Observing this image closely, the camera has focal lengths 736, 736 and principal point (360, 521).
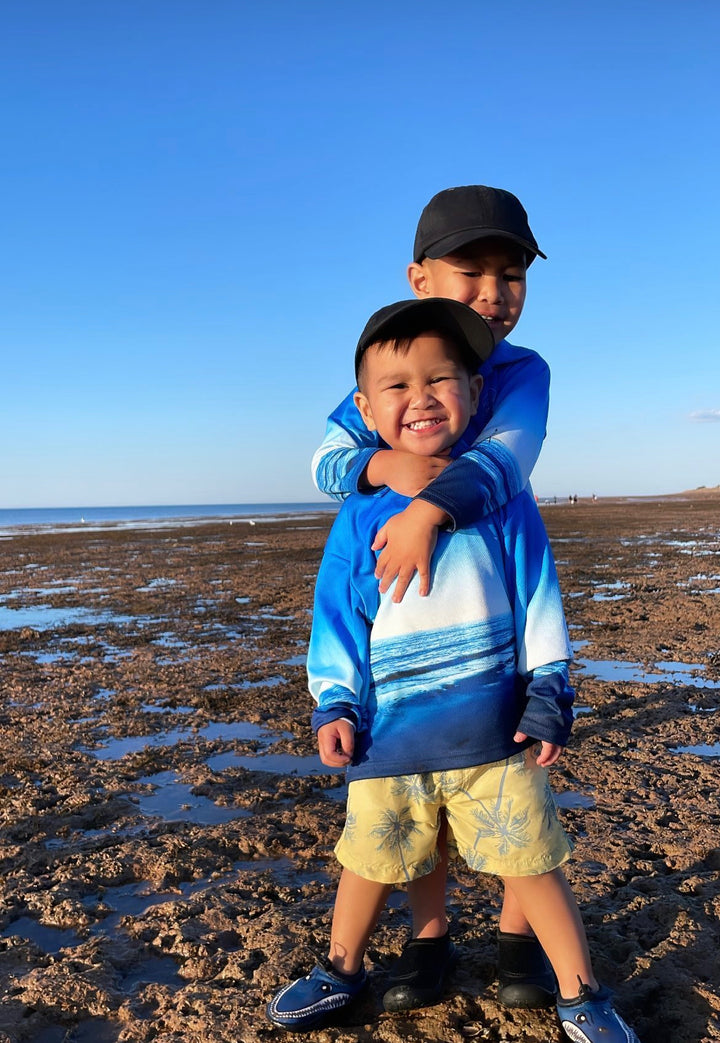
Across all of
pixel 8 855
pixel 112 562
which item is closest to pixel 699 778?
pixel 8 855

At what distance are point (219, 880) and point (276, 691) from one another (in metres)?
2.87

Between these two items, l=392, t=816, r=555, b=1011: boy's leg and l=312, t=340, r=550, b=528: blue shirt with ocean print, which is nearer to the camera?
l=312, t=340, r=550, b=528: blue shirt with ocean print

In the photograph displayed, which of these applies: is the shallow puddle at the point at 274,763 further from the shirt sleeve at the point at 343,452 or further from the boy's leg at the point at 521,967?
the shirt sleeve at the point at 343,452

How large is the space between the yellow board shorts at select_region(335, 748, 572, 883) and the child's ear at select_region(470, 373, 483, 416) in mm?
907

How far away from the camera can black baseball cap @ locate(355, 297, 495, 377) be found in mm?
1814

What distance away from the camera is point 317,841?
3268 millimetres

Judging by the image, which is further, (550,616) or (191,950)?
(191,950)

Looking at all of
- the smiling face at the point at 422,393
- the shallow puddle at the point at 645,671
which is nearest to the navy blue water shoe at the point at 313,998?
the smiling face at the point at 422,393

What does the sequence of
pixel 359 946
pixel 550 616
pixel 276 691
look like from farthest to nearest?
pixel 276 691 → pixel 359 946 → pixel 550 616

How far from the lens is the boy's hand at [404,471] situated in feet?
6.24

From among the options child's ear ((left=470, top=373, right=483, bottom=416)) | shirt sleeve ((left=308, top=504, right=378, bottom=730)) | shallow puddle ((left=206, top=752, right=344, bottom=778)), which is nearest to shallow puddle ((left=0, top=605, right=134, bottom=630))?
shallow puddle ((left=206, top=752, right=344, bottom=778))

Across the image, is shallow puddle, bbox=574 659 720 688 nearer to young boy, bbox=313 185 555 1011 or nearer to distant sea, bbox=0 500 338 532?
young boy, bbox=313 185 555 1011

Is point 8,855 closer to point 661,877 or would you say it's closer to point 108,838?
point 108,838

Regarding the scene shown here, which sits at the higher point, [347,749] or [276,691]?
[347,749]
